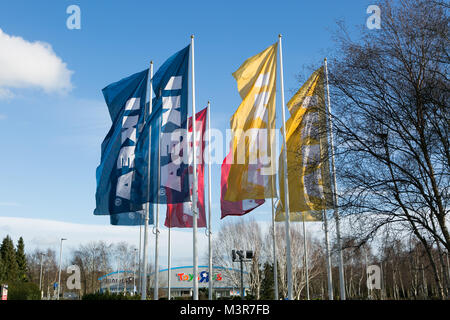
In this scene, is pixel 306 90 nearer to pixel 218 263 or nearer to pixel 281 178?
pixel 281 178

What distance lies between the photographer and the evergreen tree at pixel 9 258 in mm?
69812

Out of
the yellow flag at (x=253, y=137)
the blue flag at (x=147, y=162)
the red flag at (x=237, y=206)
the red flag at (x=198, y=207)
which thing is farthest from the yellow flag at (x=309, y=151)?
the red flag at (x=198, y=207)

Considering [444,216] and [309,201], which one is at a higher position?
[309,201]

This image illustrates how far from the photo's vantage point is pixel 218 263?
169 ft

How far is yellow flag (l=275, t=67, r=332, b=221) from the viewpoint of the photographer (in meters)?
15.1

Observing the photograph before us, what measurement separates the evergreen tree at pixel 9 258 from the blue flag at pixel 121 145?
56132 millimetres

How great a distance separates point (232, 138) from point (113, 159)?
648 centimetres

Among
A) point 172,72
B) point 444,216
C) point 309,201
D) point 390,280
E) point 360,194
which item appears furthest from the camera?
point 390,280

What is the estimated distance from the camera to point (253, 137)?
18.6 metres

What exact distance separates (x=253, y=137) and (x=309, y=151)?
3099 mm

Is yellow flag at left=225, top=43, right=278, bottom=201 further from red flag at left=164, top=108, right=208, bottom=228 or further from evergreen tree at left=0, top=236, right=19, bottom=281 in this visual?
evergreen tree at left=0, top=236, right=19, bottom=281

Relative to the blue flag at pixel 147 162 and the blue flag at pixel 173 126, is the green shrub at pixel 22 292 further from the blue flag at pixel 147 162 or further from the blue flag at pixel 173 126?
the blue flag at pixel 173 126

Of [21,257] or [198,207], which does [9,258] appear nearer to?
[21,257]
